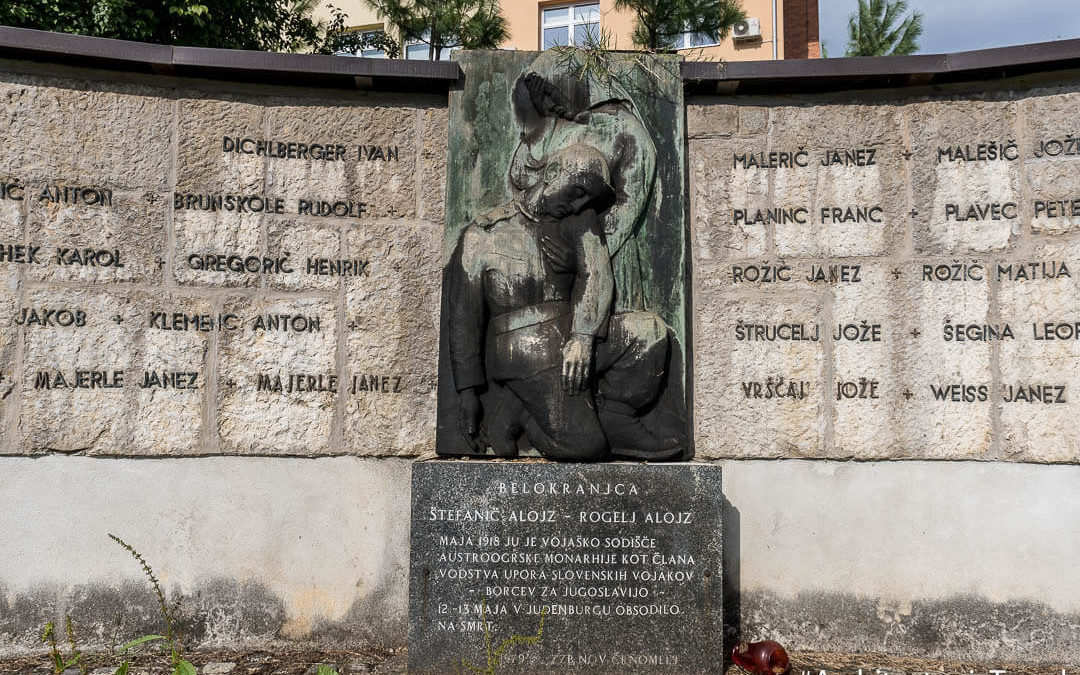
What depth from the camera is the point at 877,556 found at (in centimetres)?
369

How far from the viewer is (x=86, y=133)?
3.71 m

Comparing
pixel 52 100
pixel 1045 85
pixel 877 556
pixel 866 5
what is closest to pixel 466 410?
pixel 877 556

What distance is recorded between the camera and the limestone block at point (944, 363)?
3643mm

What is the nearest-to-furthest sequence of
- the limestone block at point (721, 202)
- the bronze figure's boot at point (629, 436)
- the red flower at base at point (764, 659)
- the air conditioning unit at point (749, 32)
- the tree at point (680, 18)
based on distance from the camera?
the red flower at base at point (764, 659) < the bronze figure's boot at point (629, 436) < the limestone block at point (721, 202) < the tree at point (680, 18) < the air conditioning unit at point (749, 32)

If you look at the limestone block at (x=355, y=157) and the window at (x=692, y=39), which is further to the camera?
the window at (x=692, y=39)

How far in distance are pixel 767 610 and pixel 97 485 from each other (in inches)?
121

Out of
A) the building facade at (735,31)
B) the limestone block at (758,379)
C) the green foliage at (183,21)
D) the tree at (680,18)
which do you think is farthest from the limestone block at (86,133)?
the building facade at (735,31)

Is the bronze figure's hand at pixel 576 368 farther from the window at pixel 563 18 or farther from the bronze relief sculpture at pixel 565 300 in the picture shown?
the window at pixel 563 18

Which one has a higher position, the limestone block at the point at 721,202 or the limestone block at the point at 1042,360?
the limestone block at the point at 721,202

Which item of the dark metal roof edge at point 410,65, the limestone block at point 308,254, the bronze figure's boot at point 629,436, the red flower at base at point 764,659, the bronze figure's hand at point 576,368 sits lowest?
the red flower at base at point 764,659

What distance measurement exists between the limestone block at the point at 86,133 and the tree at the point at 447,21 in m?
4.13

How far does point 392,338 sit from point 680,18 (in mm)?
4726

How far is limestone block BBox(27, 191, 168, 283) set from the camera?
3631mm

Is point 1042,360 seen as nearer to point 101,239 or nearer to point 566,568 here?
point 566,568
